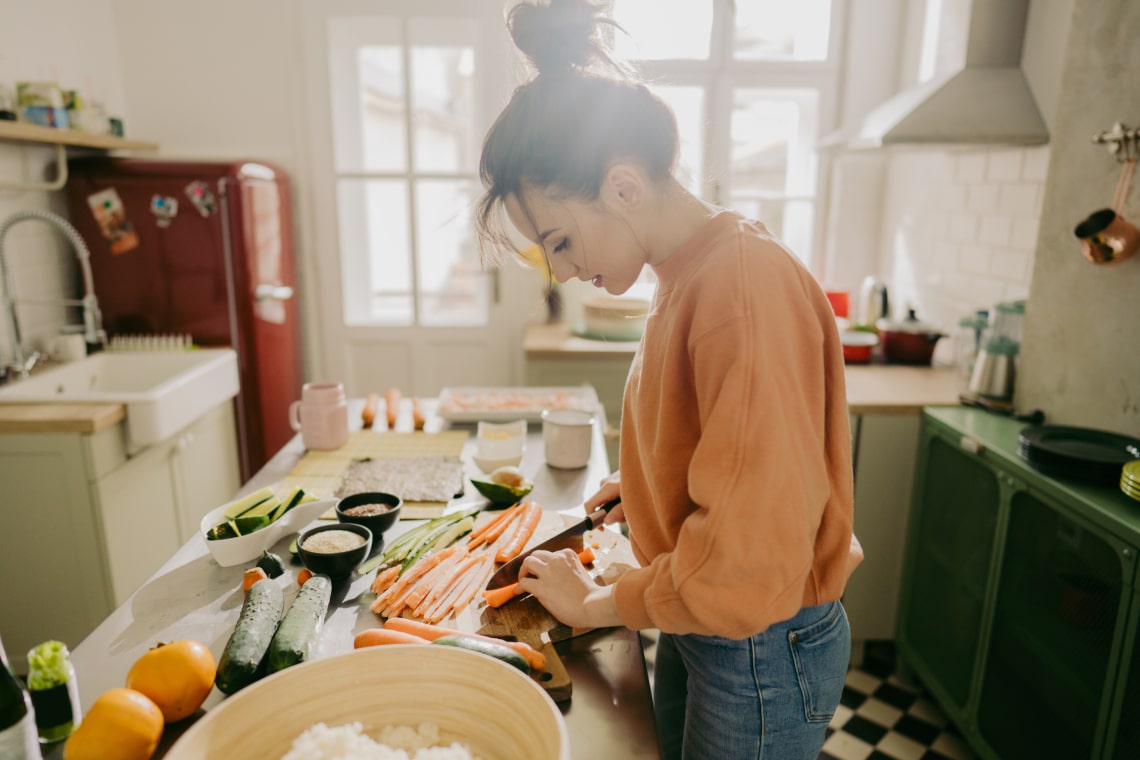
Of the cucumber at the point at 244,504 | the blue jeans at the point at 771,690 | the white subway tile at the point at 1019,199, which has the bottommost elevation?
the blue jeans at the point at 771,690

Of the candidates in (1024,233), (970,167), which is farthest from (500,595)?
(970,167)

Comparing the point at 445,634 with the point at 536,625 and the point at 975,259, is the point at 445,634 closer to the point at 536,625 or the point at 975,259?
the point at 536,625

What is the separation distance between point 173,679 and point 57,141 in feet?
8.10

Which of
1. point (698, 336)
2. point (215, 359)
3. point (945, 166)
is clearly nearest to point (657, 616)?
point (698, 336)

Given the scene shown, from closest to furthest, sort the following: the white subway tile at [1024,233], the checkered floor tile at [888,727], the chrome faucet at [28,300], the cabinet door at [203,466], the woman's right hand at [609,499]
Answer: the woman's right hand at [609,499], the checkered floor tile at [888,727], the chrome faucet at [28,300], the white subway tile at [1024,233], the cabinet door at [203,466]

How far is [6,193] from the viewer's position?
258 cm

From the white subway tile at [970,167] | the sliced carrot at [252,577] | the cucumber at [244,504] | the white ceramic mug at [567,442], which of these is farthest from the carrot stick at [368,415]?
the white subway tile at [970,167]

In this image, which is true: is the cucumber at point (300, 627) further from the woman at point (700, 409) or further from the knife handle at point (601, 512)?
the knife handle at point (601, 512)

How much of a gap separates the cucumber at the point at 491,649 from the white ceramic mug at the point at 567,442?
0.81 metres

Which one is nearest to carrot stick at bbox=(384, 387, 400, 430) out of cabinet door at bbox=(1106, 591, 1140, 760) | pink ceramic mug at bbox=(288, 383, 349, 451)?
pink ceramic mug at bbox=(288, 383, 349, 451)

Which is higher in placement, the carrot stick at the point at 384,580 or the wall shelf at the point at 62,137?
the wall shelf at the point at 62,137

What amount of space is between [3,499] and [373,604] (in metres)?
1.62

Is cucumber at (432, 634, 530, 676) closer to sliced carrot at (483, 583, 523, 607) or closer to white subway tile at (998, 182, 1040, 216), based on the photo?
Answer: sliced carrot at (483, 583, 523, 607)

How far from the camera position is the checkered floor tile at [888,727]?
2.11 meters
